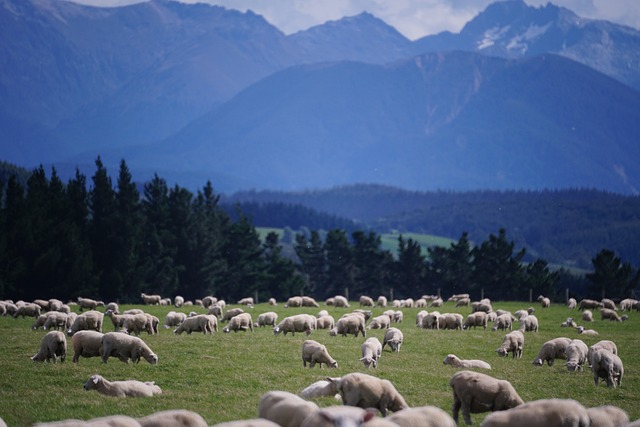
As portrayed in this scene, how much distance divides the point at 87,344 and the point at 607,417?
1670 centimetres

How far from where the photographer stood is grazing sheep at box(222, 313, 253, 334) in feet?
134

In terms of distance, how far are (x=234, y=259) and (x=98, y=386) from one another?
84.4 m

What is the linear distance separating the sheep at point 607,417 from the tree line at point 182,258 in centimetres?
5562

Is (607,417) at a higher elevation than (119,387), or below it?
higher

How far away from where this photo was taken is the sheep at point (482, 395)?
18859mm

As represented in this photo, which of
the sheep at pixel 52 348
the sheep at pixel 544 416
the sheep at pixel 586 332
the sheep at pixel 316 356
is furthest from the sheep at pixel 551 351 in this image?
the sheep at pixel 52 348

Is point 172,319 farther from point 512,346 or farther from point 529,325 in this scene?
point 512,346

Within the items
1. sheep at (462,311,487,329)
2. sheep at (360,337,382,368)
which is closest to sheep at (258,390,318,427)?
sheep at (360,337,382,368)

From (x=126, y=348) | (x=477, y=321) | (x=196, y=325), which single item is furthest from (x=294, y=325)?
(x=126, y=348)

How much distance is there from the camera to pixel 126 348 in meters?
26.9

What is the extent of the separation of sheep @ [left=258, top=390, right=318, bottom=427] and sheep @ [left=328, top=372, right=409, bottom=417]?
2.26 metres

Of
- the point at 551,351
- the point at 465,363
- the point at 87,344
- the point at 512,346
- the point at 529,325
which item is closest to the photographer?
the point at 87,344

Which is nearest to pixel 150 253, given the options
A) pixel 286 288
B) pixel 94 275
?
pixel 94 275

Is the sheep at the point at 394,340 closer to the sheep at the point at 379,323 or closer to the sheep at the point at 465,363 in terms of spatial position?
the sheep at the point at 465,363
